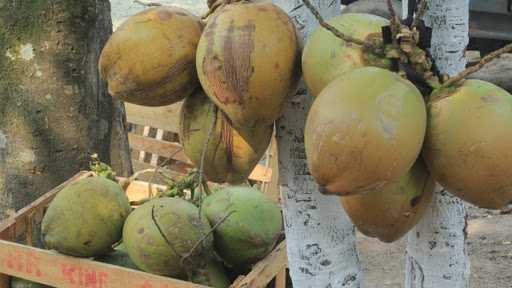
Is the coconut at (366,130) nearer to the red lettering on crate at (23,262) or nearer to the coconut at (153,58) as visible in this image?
the coconut at (153,58)

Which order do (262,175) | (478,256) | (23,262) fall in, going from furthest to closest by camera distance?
(478,256)
(262,175)
(23,262)

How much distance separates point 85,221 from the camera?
77.4 inches

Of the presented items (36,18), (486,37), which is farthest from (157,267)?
(486,37)

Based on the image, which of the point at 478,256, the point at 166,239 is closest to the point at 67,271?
the point at 166,239

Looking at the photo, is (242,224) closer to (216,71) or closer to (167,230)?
(167,230)

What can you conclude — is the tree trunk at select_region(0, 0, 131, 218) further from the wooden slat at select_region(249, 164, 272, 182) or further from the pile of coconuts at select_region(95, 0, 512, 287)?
the pile of coconuts at select_region(95, 0, 512, 287)

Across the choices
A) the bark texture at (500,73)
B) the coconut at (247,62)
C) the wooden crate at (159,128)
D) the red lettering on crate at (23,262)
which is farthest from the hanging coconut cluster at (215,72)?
the bark texture at (500,73)

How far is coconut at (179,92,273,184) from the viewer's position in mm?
1171

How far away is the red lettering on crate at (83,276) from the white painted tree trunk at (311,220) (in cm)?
82

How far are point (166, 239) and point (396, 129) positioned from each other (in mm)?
1086

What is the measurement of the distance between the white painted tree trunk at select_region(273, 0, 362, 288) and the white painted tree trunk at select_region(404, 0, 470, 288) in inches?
6.5

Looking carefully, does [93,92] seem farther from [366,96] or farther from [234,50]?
[366,96]

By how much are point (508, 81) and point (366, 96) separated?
15.8 ft

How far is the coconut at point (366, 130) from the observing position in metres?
0.87
